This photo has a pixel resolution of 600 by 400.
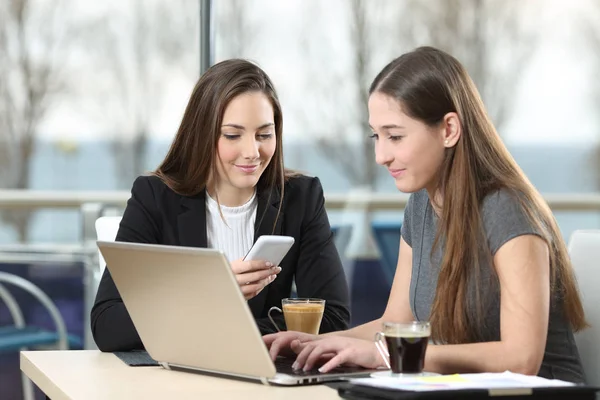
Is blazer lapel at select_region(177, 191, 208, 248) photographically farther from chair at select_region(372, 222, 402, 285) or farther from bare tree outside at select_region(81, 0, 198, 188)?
chair at select_region(372, 222, 402, 285)

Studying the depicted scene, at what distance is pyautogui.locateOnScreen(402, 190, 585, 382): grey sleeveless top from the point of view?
1.85 m

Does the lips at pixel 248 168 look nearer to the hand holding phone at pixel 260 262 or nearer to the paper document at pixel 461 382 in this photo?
the hand holding phone at pixel 260 262

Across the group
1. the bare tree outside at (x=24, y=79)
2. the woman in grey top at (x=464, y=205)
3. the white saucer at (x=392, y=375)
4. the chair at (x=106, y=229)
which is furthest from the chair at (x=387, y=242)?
the white saucer at (x=392, y=375)

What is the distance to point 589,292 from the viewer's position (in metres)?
2.11

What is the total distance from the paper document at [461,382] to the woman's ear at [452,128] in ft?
1.73

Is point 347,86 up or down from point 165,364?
up

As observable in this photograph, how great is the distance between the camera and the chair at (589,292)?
2076mm

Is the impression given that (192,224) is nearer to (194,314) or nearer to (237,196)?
(237,196)

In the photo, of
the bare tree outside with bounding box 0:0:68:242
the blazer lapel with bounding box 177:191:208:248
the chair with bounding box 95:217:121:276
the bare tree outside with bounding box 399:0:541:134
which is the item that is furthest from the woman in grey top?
the bare tree outside with bounding box 399:0:541:134

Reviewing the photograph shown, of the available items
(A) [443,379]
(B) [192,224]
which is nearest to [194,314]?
(A) [443,379]

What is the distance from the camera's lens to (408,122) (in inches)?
76.5

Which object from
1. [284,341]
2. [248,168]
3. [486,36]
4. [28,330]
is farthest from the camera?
[486,36]

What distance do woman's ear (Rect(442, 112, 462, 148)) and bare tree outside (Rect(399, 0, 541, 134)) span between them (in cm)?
285

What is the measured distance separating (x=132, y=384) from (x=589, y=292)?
968 mm
